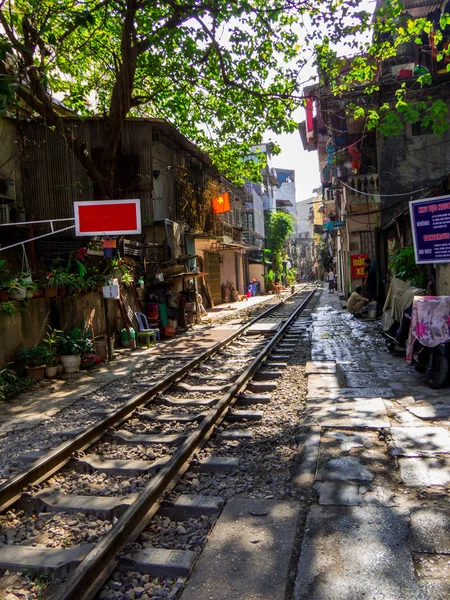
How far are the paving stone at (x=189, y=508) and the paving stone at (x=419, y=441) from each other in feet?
6.33

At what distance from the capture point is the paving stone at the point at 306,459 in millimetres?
4047

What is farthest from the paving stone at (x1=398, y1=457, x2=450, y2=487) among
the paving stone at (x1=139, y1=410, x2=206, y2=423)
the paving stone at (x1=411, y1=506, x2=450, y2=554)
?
the paving stone at (x1=139, y1=410, x2=206, y2=423)

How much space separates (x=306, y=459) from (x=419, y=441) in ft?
4.18

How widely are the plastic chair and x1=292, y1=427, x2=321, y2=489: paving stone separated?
788 cm

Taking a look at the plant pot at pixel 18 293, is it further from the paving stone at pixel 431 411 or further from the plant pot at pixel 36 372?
the paving stone at pixel 431 411

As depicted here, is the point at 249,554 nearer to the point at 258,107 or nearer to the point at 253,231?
the point at 258,107

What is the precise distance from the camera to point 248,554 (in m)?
2.98

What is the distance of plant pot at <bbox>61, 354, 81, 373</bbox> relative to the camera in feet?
30.5

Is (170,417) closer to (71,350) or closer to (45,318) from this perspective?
(71,350)

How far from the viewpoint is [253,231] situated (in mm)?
37000

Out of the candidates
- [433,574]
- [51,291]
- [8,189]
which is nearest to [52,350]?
[51,291]

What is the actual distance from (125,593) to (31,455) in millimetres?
2685

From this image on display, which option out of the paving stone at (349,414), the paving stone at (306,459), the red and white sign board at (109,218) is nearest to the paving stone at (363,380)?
the paving stone at (349,414)

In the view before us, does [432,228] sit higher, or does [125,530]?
→ [432,228]
